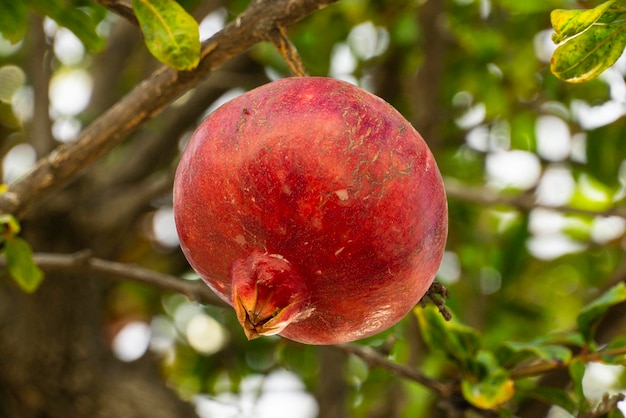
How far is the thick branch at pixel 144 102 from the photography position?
1.13 meters

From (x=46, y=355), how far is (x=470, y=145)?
1.64 metres

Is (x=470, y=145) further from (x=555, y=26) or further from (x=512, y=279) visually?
(x=555, y=26)

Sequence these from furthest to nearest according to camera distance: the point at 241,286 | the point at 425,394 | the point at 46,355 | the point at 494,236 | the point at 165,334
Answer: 1. the point at 165,334
2. the point at 494,236
3. the point at 46,355
4. the point at 425,394
5. the point at 241,286

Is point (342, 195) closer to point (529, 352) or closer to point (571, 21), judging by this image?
point (571, 21)

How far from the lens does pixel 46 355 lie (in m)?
2.45

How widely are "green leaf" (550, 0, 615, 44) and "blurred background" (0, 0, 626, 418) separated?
1.13 metres

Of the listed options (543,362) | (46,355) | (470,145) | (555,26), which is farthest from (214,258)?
(470,145)

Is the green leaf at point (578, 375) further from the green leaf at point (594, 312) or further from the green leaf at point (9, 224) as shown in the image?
the green leaf at point (9, 224)

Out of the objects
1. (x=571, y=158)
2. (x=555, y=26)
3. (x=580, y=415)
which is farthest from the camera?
(x=571, y=158)

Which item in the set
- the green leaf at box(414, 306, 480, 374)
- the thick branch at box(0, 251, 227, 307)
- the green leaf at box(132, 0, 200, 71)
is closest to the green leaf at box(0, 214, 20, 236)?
the thick branch at box(0, 251, 227, 307)

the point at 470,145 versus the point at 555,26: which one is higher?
the point at 555,26

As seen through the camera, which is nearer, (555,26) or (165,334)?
(555,26)

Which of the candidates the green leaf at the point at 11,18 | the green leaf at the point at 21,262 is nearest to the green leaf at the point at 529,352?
the green leaf at the point at 21,262

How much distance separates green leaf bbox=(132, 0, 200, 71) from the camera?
3.63 feet
